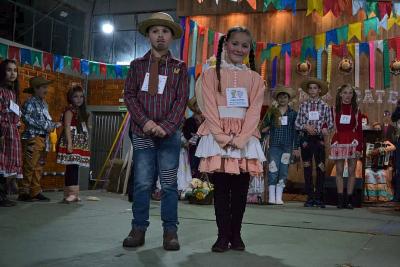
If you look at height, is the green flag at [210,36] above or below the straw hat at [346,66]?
above

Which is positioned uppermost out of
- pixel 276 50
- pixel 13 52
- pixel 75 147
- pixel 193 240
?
pixel 276 50

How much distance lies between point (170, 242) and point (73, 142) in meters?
3.07

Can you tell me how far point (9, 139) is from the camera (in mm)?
4898

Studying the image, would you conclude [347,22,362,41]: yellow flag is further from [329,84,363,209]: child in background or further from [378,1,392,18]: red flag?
[329,84,363,209]: child in background

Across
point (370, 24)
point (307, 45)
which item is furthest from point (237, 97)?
point (370, 24)

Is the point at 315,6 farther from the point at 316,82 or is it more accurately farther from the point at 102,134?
the point at 102,134

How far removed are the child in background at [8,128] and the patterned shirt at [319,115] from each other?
3346 millimetres

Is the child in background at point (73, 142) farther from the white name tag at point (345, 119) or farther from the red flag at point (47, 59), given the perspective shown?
the white name tag at point (345, 119)

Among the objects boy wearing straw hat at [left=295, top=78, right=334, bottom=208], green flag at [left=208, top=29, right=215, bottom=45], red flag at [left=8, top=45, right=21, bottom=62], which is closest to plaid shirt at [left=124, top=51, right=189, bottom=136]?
boy wearing straw hat at [left=295, top=78, right=334, bottom=208]

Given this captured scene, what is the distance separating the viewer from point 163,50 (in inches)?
113

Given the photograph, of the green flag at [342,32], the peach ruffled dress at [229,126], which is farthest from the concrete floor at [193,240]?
the green flag at [342,32]

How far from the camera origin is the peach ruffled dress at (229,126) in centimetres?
262

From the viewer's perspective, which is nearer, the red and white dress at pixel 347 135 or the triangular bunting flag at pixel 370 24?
the red and white dress at pixel 347 135

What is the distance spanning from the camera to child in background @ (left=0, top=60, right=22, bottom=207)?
481 cm
